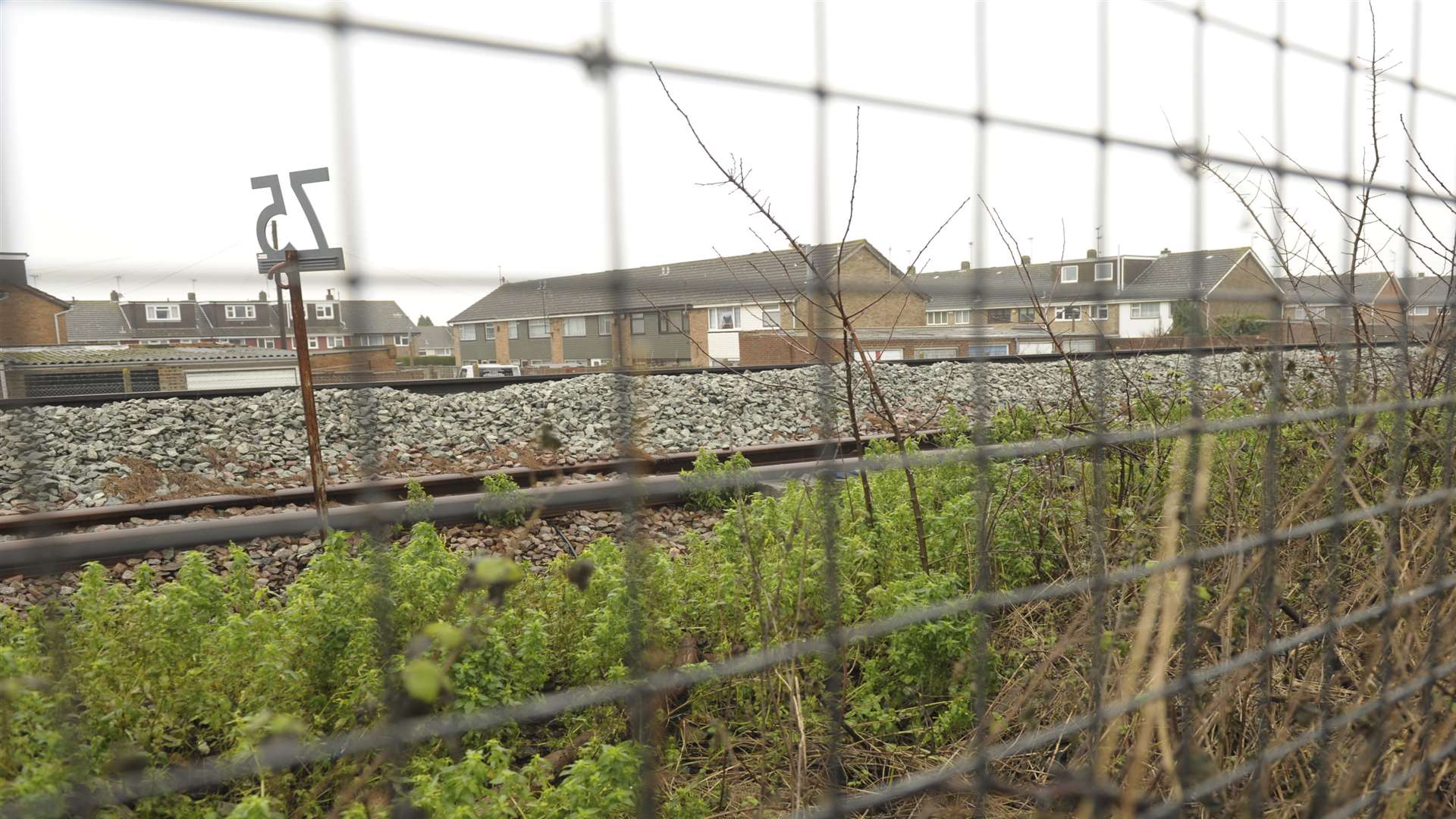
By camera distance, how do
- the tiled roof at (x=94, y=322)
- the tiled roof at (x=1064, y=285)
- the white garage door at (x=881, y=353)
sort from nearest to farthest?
the tiled roof at (x=94, y=322) < the tiled roof at (x=1064, y=285) < the white garage door at (x=881, y=353)

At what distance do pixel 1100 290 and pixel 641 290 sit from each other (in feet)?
2.73

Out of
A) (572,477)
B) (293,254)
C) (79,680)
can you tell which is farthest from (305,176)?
(572,477)

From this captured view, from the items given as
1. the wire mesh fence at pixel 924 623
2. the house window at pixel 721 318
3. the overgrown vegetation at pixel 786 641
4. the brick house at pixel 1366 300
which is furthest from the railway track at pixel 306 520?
the brick house at pixel 1366 300

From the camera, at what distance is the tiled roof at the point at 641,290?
981 millimetres

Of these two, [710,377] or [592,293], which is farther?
[710,377]

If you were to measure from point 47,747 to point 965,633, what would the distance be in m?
2.52

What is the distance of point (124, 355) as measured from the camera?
1.54m

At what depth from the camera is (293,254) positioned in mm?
861

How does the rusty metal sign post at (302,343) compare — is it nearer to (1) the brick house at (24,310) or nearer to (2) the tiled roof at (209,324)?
(2) the tiled roof at (209,324)

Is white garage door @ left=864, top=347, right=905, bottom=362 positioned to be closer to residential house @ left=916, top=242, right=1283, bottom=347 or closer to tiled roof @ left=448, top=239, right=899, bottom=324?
residential house @ left=916, top=242, right=1283, bottom=347

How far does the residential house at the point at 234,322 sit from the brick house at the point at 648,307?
4.6 inches

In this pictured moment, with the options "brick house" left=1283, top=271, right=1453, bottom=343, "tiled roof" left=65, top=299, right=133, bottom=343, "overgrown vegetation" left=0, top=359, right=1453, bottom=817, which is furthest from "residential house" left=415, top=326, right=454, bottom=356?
"brick house" left=1283, top=271, right=1453, bottom=343

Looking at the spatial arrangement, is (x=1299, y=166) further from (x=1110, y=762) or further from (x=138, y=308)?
(x=138, y=308)

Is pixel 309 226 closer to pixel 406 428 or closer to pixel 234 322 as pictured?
pixel 234 322
